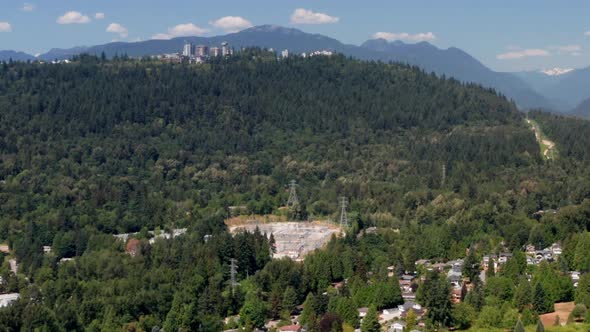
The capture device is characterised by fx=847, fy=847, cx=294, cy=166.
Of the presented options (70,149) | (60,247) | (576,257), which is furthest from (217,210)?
(576,257)

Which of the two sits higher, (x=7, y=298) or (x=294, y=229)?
(x=294, y=229)

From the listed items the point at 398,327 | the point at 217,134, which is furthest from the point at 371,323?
the point at 217,134

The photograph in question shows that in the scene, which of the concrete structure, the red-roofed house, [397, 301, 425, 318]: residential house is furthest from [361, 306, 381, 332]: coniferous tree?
the concrete structure

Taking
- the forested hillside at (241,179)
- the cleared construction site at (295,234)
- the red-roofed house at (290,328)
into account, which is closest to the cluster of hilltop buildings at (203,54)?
the forested hillside at (241,179)

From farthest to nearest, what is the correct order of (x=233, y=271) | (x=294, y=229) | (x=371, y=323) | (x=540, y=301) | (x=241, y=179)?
(x=241, y=179)
(x=294, y=229)
(x=233, y=271)
(x=540, y=301)
(x=371, y=323)

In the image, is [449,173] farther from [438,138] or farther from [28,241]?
[28,241]

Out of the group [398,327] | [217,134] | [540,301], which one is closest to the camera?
[398,327]

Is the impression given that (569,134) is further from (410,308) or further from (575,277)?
(410,308)
